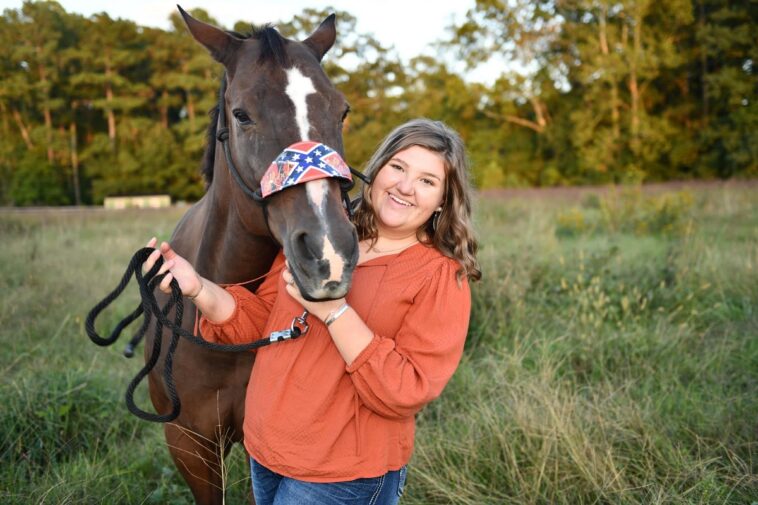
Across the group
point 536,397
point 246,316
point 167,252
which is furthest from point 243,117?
point 536,397

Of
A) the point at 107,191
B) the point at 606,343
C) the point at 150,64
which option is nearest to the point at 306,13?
the point at 150,64

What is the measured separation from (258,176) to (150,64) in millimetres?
31933

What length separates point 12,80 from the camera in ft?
66.7

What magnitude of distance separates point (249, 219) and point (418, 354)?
690 mm

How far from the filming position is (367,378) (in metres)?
1.38

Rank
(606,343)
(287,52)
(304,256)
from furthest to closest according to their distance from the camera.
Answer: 1. (606,343)
2. (287,52)
3. (304,256)

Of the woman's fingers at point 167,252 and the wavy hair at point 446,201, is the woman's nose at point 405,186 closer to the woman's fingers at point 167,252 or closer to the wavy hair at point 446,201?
the wavy hair at point 446,201

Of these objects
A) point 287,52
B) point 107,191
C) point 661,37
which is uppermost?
point 661,37

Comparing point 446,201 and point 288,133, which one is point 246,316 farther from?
point 446,201

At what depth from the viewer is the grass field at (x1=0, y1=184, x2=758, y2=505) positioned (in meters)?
2.46

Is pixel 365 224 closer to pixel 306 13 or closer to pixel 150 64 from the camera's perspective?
pixel 306 13

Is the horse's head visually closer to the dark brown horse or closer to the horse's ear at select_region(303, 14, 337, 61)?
the dark brown horse

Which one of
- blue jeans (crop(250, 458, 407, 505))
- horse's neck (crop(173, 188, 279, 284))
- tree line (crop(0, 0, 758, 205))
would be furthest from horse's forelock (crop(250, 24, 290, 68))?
tree line (crop(0, 0, 758, 205))

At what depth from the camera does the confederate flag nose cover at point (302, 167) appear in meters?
1.39
